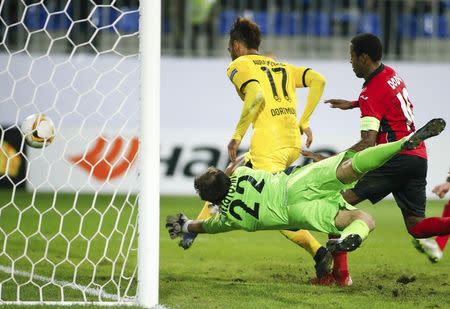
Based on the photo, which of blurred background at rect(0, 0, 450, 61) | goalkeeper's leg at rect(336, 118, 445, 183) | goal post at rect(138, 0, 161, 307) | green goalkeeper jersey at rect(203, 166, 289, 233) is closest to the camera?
goalkeeper's leg at rect(336, 118, 445, 183)

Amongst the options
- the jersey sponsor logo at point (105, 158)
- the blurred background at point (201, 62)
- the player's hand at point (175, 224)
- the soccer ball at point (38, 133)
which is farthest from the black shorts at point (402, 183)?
the blurred background at point (201, 62)

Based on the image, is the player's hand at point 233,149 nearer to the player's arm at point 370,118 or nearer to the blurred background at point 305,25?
the player's arm at point 370,118

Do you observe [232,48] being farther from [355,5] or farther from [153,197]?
[355,5]

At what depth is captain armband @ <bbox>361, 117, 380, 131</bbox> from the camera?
6.15 meters

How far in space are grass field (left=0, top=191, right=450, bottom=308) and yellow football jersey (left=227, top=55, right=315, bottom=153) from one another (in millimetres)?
1033

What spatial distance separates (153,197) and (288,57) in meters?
10.9

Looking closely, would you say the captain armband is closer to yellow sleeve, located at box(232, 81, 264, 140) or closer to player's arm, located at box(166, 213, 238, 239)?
yellow sleeve, located at box(232, 81, 264, 140)

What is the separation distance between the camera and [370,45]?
645 cm

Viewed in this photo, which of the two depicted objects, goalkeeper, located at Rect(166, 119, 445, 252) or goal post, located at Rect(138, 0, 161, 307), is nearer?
goal post, located at Rect(138, 0, 161, 307)

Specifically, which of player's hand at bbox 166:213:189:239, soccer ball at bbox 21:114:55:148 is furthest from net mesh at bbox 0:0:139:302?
soccer ball at bbox 21:114:55:148

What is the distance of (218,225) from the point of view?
5.96 metres

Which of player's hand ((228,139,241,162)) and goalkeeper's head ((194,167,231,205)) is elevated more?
player's hand ((228,139,241,162))

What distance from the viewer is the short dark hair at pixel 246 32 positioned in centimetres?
675

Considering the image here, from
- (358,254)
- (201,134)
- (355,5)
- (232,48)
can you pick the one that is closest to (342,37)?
(355,5)
